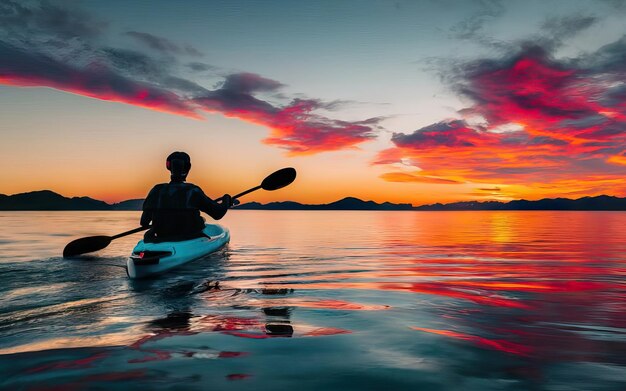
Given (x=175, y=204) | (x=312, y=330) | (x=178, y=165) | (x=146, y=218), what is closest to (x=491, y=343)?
(x=312, y=330)

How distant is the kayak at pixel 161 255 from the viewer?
10.8 meters

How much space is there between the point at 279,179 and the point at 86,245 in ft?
23.6

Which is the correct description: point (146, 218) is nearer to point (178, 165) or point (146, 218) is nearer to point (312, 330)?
point (178, 165)

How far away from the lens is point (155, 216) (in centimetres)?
1208

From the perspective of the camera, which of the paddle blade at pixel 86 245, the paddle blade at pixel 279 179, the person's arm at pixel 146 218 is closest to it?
the person's arm at pixel 146 218

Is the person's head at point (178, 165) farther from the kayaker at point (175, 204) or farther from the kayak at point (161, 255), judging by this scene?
the kayak at point (161, 255)

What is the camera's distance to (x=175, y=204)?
12.0m

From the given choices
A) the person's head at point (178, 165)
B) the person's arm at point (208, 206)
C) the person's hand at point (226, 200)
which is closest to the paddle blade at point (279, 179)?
the person's hand at point (226, 200)

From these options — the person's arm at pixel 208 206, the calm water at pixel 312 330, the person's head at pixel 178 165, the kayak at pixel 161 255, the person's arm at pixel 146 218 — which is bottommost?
the calm water at pixel 312 330

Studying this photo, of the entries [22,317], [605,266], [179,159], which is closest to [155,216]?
[179,159]

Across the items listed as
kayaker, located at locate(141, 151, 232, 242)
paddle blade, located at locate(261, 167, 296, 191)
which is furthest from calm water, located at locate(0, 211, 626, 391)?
paddle blade, located at locate(261, 167, 296, 191)

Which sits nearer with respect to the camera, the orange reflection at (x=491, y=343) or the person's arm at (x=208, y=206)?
the orange reflection at (x=491, y=343)

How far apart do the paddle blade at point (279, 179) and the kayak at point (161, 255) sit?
423 cm

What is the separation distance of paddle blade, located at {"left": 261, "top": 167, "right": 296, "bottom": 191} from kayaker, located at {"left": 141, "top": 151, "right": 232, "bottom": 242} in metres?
4.91
